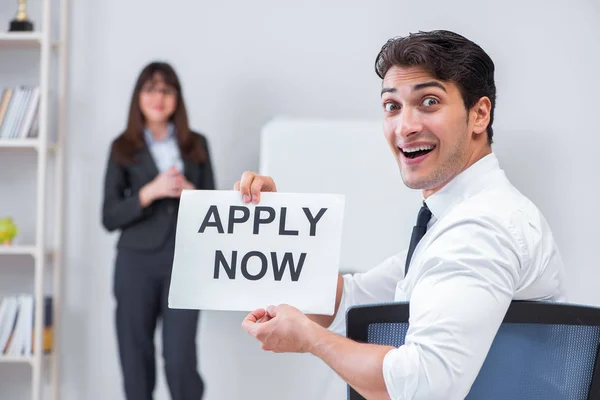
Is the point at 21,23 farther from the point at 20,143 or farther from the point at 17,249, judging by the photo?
the point at 17,249

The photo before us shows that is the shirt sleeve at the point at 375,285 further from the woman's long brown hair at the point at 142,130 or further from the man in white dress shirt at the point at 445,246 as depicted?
the woman's long brown hair at the point at 142,130

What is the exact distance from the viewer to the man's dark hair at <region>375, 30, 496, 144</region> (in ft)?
3.79

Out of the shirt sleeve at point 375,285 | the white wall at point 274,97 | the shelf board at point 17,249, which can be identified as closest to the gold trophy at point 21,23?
the white wall at point 274,97

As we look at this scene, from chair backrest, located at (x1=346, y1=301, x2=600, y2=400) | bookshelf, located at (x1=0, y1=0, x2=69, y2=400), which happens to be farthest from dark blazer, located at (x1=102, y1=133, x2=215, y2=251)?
chair backrest, located at (x1=346, y1=301, x2=600, y2=400)

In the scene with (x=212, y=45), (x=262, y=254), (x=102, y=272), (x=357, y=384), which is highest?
(x=212, y=45)

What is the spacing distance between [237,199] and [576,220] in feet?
8.92

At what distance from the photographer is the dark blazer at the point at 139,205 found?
10.5ft

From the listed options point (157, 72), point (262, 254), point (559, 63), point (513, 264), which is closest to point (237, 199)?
point (262, 254)

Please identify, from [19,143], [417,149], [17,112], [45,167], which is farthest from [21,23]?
[417,149]

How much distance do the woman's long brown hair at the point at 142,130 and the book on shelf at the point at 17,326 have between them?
2.48 feet

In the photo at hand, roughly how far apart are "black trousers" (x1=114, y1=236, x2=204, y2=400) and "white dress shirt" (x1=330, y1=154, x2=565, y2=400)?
2.20m

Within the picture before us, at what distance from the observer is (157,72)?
11.0ft

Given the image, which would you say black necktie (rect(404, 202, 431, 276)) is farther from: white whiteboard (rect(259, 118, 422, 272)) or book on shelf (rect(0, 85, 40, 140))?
book on shelf (rect(0, 85, 40, 140))

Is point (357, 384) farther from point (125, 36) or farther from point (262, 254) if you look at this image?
point (125, 36)
